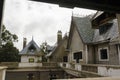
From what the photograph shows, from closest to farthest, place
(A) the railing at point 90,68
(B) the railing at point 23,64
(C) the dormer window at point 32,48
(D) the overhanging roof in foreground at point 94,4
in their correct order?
(D) the overhanging roof in foreground at point 94,4, (A) the railing at point 90,68, (B) the railing at point 23,64, (C) the dormer window at point 32,48

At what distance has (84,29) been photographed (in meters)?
18.0

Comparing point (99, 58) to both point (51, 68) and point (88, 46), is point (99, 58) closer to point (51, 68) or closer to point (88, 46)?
point (88, 46)

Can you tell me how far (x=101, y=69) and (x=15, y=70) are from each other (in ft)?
51.0

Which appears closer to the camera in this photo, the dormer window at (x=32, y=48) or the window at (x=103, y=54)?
the window at (x=103, y=54)

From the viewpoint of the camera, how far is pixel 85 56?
16.1 metres

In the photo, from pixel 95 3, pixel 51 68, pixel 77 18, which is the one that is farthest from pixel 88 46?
pixel 95 3

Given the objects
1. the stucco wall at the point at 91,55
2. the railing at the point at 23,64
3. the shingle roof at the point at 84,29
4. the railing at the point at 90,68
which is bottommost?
the railing at the point at 23,64

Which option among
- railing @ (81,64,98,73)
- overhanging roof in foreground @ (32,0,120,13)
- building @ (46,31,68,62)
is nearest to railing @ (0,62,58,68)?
building @ (46,31,68,62)

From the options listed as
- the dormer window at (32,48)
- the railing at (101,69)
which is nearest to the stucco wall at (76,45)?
the railing at (101,69)

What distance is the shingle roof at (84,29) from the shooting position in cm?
1654

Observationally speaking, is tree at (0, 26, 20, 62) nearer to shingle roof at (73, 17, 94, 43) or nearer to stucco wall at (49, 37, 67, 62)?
stucco wall at (49, 37, 67, 62)

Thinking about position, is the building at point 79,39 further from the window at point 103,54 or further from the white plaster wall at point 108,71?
the white plaster wall at point 108,71

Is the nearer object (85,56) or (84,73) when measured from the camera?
(84,73)

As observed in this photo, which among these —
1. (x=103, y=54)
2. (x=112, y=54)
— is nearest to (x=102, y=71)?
(x=112, y=54)
